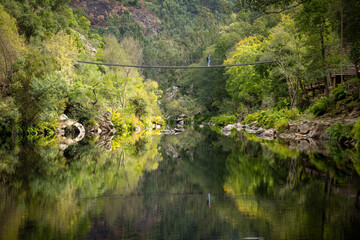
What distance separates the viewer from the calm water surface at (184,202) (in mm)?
3295

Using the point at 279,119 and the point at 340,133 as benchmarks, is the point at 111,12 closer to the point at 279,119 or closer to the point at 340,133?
the point at 279,119

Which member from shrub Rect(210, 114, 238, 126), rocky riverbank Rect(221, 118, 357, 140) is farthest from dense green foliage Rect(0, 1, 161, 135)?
rocky riverbank Rect(221, 118, 357, 140)

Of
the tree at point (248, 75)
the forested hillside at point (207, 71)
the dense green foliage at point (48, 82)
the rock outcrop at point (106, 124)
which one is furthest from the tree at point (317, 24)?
the rock outcrop at point (106, 124)

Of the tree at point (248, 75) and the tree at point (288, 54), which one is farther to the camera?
the tree at point (248, 75)

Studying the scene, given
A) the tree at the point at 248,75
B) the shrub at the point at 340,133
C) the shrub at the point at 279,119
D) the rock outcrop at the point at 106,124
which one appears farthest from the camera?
the tree at the point at 248,75

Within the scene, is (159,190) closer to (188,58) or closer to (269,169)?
(269,169)

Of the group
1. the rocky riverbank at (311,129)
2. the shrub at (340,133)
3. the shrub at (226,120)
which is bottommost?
the shrub at (340,133)

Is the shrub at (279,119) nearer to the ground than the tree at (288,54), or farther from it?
nearer to the ground

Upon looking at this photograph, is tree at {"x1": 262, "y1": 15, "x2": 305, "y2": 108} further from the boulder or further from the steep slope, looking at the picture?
the steep slope

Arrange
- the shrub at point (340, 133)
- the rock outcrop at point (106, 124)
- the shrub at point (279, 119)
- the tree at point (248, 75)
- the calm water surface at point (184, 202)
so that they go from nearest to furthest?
the calm water surface at point (184, 202) → the shrub at point (340, 133) → the shrub at point (279, 119) → the rock outcrop at point (106, 124) → the tree at point (248, 75)

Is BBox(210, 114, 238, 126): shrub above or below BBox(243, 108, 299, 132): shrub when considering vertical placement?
above

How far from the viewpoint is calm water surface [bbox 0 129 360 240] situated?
3.29m

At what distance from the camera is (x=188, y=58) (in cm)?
8112

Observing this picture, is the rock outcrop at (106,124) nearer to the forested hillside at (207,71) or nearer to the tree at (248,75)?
the forested hillside at (207,71)
